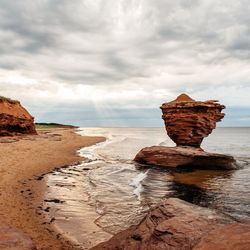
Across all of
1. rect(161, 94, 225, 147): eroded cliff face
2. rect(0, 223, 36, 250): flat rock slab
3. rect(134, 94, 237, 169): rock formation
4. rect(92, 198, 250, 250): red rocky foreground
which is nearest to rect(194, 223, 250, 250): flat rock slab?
rect(92, 198, 250, 250): red rocky foreground

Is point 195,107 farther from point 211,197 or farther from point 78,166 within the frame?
point 211,197

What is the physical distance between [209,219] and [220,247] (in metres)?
1.59

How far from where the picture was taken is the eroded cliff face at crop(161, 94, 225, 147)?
28.2 m

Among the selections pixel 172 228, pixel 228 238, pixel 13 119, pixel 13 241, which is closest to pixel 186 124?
pixel 172 228

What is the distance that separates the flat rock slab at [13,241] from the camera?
6.11 m

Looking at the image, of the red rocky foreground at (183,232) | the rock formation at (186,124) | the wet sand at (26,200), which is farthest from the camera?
the rock formation at (186,124)

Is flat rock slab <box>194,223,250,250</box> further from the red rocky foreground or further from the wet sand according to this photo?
the wet sand

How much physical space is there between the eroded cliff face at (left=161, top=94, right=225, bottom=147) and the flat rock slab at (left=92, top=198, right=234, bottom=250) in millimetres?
21676

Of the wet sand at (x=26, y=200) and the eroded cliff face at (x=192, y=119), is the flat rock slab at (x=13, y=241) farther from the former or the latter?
the eroded cliff face at (x=192, y=119)

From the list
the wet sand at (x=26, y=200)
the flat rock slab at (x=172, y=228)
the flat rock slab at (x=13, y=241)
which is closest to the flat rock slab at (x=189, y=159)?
the wet sand at (x=26, y=200)

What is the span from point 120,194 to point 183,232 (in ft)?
30.0

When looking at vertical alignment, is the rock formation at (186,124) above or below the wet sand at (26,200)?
above

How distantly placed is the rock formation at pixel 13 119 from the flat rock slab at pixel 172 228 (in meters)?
36.0

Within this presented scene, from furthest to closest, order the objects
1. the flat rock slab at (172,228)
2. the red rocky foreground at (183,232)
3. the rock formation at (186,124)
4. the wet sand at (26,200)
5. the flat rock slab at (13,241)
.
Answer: the rock formation at (186,124)
the wet sand at (26,200)
the flat rock slab at (13,241)
the flat rock slab at (172,228)
the red rocky foreground at (183,232)
